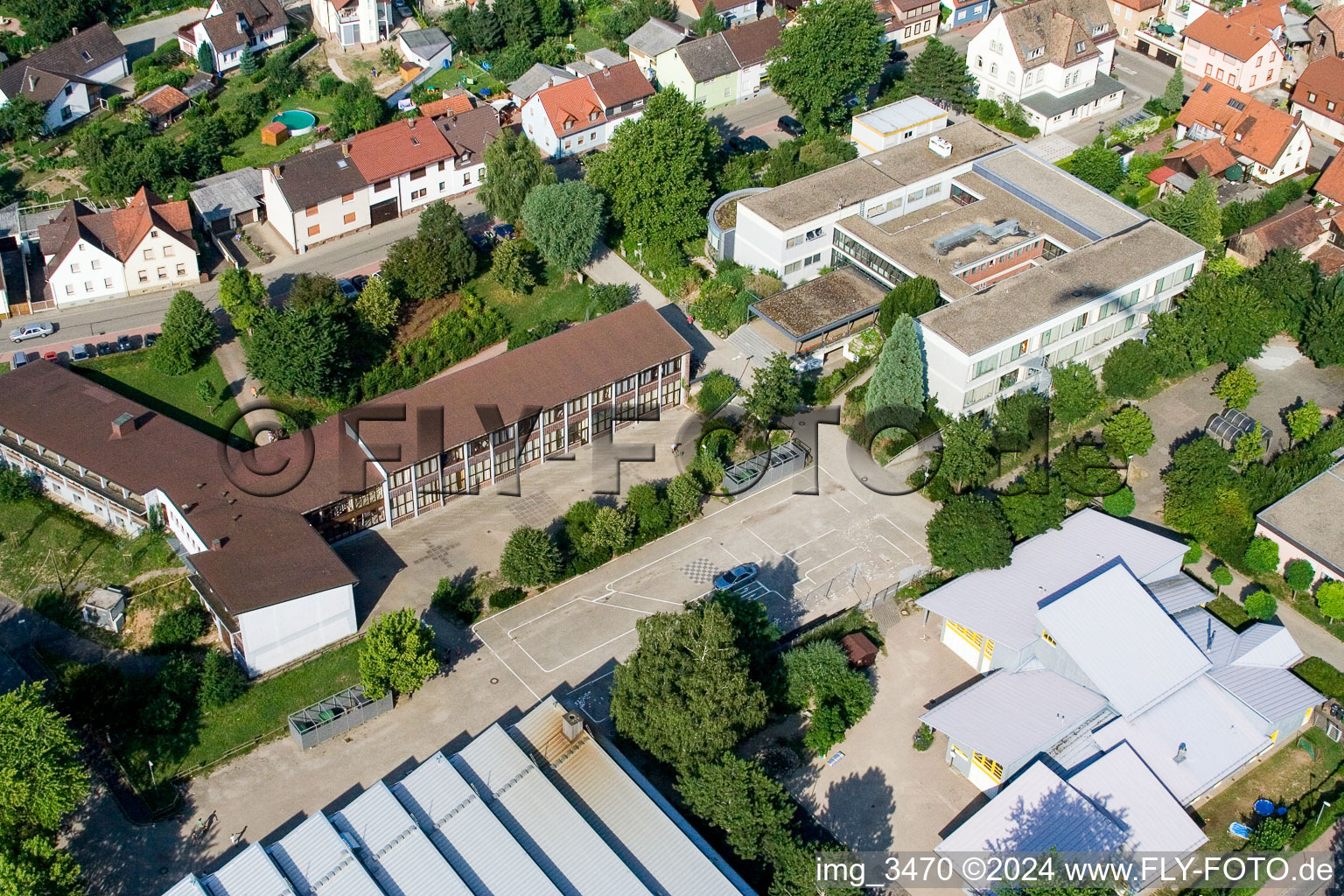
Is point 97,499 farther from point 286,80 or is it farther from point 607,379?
point 286,80

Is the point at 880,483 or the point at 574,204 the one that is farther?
the point at 574,204

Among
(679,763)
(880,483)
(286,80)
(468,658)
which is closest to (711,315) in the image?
(880,483)

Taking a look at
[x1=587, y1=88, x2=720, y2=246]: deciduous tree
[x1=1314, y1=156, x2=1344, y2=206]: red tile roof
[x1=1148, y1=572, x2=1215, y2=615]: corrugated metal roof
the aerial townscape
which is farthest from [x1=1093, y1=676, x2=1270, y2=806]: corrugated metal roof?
[x1=1314, y1=156, x2=1344, y2=206]: red tile roof

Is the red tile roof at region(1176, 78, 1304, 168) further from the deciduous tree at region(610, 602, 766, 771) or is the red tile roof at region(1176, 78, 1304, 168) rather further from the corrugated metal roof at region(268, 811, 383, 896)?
the corrugated metal roof at region(268, 811, 383, 896)

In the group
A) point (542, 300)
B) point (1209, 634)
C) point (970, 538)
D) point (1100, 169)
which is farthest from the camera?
point (1100, 169)

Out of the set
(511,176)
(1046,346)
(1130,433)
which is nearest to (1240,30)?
(1046,346)

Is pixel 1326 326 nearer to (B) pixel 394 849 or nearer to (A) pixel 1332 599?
(A) pixel 1332 599

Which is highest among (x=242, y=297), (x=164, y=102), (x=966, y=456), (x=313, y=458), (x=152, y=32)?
(x=152, y=32)
